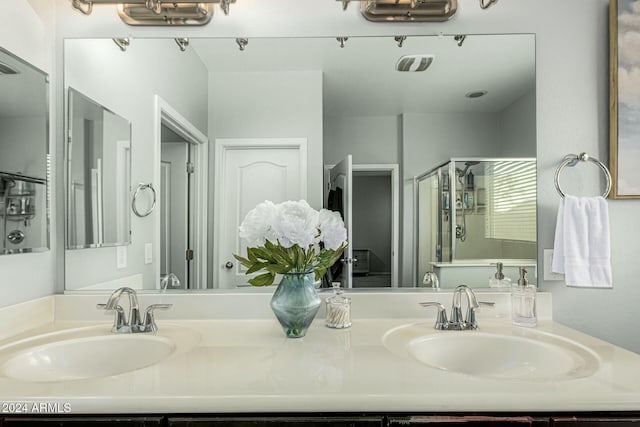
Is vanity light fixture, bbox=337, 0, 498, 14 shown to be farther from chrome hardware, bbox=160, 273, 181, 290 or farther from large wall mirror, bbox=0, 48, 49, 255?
chrome hardware, bbox=160, 273, 181, 290

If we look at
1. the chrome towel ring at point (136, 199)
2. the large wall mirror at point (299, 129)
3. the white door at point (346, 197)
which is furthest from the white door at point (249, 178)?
the chrome towel ring at point (136, 199)

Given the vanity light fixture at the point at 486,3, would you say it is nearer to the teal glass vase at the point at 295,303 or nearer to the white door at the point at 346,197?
the white door at the point at 346,197

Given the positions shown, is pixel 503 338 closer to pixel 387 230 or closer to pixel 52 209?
pixel 387 230

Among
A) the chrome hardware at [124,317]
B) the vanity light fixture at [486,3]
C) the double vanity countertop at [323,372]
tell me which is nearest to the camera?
the double vanity countertop at [323,372]

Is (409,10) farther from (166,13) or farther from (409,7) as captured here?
(166,13)

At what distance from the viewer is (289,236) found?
1093mm

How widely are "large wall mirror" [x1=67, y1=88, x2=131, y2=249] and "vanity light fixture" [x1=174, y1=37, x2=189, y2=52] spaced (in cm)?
Result: 36

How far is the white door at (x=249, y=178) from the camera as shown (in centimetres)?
148

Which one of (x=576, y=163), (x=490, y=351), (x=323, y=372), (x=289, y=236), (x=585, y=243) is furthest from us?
(x=576, y=163)

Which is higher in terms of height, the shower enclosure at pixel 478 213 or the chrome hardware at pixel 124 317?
the shower enclosure at pixel 478 213

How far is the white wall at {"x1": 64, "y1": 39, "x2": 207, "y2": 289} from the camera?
1.45 metres

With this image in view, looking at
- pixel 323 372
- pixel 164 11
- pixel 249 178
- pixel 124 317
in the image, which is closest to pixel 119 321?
pixel 124 317

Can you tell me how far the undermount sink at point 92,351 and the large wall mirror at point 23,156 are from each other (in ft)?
0.99

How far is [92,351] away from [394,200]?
113cm
